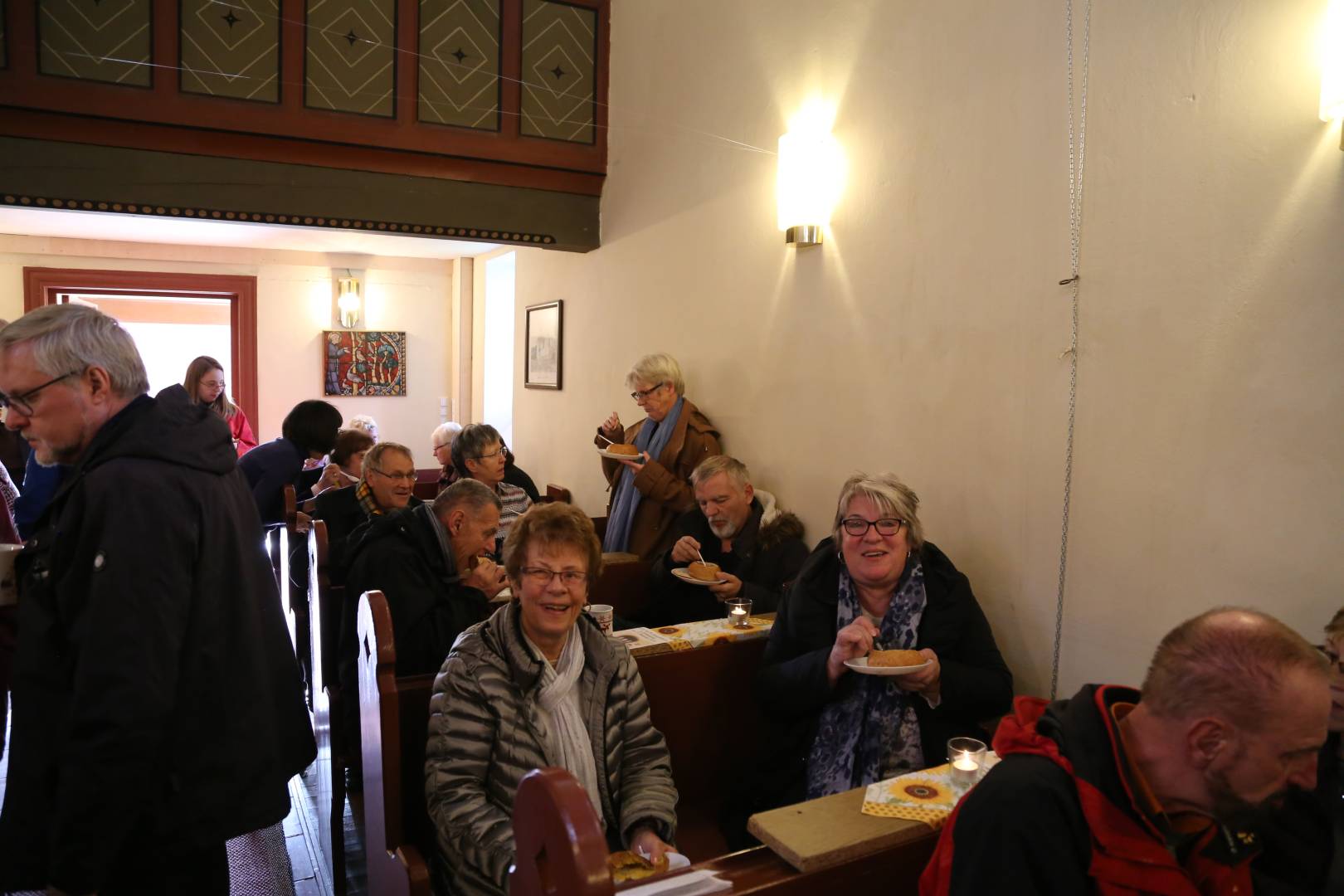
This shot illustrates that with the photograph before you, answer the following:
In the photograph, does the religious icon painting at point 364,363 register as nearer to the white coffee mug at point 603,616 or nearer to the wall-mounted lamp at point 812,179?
the wall-mounted lamp at point 812,179

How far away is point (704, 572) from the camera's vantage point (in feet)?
10.8

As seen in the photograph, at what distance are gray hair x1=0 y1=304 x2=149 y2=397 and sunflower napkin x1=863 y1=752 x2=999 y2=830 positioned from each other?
68.6 inches

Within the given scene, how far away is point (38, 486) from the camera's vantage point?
352cm

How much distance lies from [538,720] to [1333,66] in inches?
91.8

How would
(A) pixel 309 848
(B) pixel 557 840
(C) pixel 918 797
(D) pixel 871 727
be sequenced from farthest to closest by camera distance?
(A) pixel 309 848, (D) pixel 871 727, (C) pixel 918 797, (B) pixel 557 840

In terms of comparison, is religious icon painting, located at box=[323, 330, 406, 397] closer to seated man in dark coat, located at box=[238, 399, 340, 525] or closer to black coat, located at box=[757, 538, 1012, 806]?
seated man in dark coat, located at box=[238, 399, 340, 525]

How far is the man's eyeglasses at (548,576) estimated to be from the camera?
2.14m

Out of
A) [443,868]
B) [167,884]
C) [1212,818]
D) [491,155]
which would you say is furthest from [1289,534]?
[491,155]

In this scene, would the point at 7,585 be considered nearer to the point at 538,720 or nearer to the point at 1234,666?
the point at 538,720

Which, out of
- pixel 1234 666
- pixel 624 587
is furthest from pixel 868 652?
pixel 624 587

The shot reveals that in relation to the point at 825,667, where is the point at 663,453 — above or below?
above

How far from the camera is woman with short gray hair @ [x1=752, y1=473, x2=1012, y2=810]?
7.88ft

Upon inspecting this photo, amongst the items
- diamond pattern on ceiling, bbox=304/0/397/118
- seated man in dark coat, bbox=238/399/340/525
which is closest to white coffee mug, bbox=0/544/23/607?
seated man in dark coat, bbox=238/399/340/525

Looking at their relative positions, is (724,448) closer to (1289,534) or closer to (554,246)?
(554,246)
